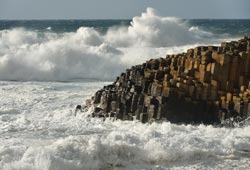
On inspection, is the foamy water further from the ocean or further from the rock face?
the rock face

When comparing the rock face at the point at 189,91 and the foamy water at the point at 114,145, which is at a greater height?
the rock face at the point at 189,91

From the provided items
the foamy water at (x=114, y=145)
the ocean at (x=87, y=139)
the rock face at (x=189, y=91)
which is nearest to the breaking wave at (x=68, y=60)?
the ocean at (x=87, y=139)

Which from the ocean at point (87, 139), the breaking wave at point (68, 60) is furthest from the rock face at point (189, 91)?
the breaking wave at point (68, 60)

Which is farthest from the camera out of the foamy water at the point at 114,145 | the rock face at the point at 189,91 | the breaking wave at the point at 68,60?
the breaking wave at the point at 68,60

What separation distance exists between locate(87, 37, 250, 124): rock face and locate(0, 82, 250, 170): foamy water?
1.64 feet

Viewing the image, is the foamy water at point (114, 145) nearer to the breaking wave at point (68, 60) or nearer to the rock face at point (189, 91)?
the rock face at point (189, 91)

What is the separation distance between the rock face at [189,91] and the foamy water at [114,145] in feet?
1.64

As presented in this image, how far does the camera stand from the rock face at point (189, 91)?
11.6 meters

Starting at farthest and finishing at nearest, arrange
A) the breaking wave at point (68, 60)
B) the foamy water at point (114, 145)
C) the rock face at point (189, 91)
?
1. the breaking wave at point (68, 60)
2. the rock face at point (189, 91)
3. the foamy water at point (114, 145)

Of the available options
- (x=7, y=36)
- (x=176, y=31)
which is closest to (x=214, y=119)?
(x=176, y=31)

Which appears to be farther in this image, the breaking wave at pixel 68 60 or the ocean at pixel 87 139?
the breaking wave at pixel 68 60

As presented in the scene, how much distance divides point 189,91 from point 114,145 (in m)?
3.52

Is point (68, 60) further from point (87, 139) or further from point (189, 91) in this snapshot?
point (87, 139)

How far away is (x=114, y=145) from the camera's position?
9000 mm
